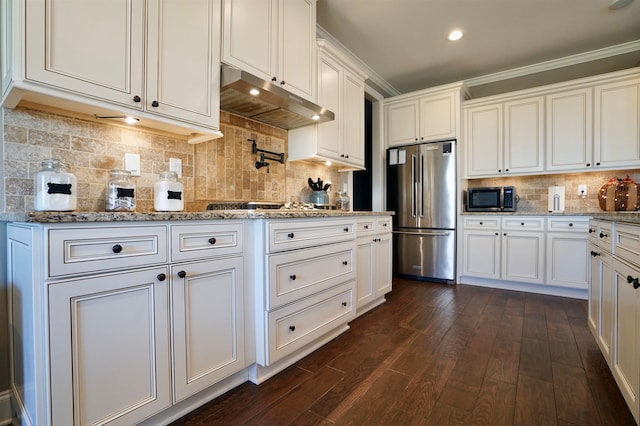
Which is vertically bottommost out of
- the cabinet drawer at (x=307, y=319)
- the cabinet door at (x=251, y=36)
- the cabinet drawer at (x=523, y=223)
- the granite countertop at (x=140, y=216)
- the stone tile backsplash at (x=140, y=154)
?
the cabinet drawer at (x=307, y=319)

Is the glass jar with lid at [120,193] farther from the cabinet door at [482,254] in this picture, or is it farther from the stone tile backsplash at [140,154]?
the cabinet door at [482,254]

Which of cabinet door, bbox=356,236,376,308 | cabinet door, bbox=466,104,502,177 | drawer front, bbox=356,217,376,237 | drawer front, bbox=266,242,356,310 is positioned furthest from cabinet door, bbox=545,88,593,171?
drawer front, bbox=266,242,356,310

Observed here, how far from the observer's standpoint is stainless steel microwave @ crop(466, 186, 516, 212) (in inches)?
142

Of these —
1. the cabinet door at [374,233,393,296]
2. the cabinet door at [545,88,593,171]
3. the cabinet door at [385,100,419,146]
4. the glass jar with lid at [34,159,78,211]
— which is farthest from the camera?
the cabinet door at [385,100,419,146]

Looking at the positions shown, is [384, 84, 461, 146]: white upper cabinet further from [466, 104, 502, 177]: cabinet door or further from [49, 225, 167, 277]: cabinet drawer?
[49, 225, 167, 277]: cabinet drawer

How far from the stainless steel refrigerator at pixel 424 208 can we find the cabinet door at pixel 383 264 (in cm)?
106

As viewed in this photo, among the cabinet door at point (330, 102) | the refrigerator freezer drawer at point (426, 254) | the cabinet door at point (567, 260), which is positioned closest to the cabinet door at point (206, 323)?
the cabinet door at point (330, 102)

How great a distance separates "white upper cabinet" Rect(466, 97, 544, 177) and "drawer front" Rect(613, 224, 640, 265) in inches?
96.4

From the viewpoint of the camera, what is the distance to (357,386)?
1584mm

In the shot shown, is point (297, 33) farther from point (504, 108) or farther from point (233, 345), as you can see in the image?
point (504, 108)

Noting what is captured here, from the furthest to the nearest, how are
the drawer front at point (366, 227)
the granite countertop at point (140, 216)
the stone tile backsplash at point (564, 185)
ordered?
the stone tile backsplash at point (564, 185) → the drawer front at point (366, 227) → the granite countertop at point (140, 216)

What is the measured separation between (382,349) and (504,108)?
3.30m

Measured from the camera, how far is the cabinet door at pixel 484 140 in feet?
12.2

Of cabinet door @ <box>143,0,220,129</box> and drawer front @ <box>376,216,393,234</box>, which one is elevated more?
cabinet door @ <box>143,0,220,129</box>
